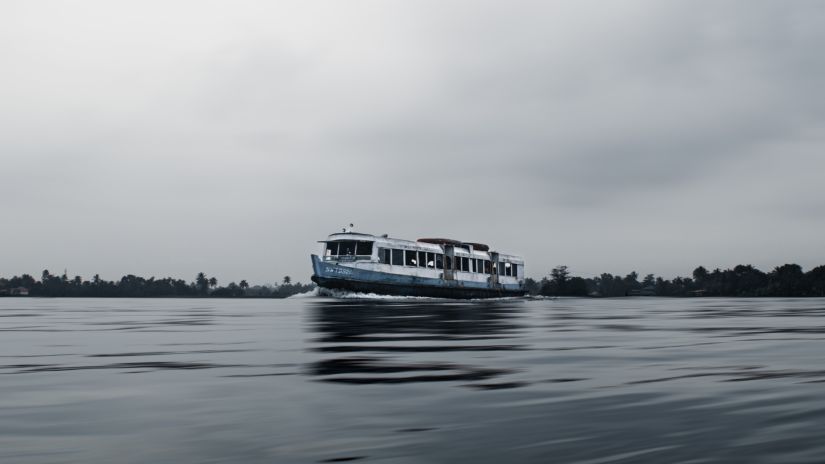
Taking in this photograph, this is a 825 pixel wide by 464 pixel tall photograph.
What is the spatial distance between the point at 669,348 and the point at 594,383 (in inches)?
207

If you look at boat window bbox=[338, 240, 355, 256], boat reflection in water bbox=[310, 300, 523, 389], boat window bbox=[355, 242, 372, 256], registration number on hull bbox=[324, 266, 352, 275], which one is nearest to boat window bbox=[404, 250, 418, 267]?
boat window bbox=[355, 242, 372, 256]

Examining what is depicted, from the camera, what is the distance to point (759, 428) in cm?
545

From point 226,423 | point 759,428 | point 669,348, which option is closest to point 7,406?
point 226,423

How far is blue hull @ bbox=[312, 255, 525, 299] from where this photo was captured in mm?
54094

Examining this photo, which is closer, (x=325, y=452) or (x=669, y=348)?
(x=325, y=452)

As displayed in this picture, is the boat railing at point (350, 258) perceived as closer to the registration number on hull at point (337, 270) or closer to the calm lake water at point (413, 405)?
the registration number on hull at point (337, 270)

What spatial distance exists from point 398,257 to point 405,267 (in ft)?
3.05

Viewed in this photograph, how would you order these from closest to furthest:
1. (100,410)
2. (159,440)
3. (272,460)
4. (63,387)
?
(272,460)
(159,440)
(100,410)
(63,387)

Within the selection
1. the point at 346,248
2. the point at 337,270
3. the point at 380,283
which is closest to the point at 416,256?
the point at 380,283

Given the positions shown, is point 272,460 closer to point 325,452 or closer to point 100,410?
point 325,452

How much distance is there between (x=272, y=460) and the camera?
178 inches

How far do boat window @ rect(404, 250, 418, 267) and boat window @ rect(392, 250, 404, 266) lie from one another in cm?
48

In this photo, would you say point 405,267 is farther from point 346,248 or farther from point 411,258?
point 346,248

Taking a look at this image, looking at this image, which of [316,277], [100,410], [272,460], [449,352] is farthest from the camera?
[316,277]
